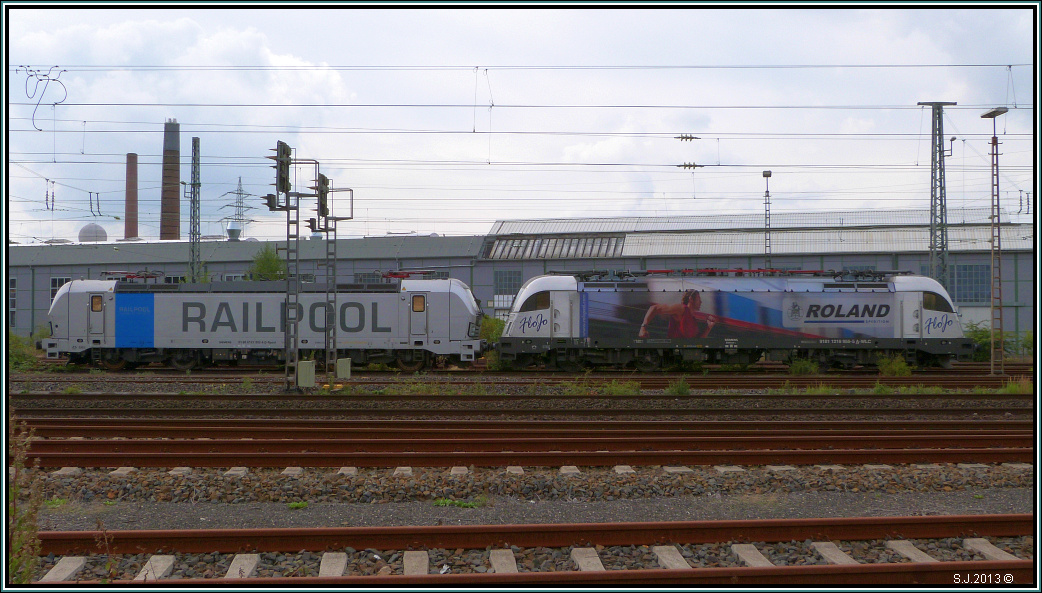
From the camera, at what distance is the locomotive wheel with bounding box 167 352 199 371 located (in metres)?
24.9

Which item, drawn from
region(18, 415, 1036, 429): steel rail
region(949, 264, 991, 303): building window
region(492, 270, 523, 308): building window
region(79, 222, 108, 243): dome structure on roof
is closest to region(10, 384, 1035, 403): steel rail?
region(18, 415, 1036, 429): steel rail

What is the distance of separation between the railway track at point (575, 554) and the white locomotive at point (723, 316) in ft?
53.5

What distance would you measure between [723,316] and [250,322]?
16.0 m

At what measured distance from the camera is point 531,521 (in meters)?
7.41

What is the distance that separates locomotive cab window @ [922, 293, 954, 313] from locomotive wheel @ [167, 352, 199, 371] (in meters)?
24.8

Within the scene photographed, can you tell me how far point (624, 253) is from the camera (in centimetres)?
4281

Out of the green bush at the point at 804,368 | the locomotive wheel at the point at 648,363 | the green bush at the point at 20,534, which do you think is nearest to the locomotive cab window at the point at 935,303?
the green bush at the point at 804,368

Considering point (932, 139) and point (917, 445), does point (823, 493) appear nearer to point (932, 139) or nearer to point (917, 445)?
point (917, 445)

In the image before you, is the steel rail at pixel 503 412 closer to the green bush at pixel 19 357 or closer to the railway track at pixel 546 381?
the railway track at pixel 546 381

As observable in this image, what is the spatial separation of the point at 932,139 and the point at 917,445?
20.4 metres

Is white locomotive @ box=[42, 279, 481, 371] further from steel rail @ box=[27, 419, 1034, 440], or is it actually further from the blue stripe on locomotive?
steel rail @ box=[27, 419, 1034, 440]

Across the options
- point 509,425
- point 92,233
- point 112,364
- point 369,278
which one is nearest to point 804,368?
point 509,425

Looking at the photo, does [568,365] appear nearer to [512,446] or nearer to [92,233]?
[512,446]

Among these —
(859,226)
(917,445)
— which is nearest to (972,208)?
(859,226)
